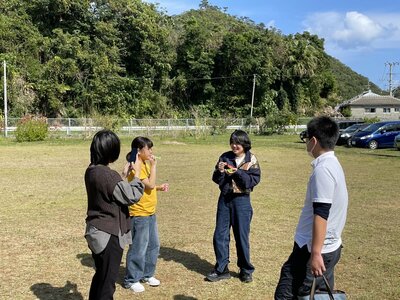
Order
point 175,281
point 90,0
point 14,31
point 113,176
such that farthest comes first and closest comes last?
point 90,0 < point 14,31 < point 175,281 < point 113,176

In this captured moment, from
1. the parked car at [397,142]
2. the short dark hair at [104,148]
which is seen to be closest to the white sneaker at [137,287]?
the short dark hair at [104,148]

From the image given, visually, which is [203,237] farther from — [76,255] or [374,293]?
[374,293]

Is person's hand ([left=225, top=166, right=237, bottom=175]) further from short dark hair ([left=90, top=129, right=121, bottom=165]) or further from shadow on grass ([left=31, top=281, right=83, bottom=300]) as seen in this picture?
shadow on grass ([left=31, top=281, right=83, bottom=300])

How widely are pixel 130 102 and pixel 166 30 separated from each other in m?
8.95

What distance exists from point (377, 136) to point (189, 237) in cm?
2210

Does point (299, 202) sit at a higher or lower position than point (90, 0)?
lower

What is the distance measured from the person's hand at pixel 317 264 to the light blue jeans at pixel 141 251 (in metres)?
2.42

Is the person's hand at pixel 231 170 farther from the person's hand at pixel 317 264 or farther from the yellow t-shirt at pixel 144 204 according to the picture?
the person's hand at pixel 317 264

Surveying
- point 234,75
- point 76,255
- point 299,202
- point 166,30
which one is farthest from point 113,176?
point 234,75

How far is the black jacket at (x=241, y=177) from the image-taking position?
5.07 metres

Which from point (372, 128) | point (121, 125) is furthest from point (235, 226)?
point (121, 125)

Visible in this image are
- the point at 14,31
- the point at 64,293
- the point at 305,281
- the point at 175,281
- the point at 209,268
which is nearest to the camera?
the point at 305,281

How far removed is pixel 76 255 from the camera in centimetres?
625

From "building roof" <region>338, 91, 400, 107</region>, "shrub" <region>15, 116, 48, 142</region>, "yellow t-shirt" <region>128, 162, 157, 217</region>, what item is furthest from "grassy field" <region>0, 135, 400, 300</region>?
"building roof" <region>338, 91, 400, 107</region>
